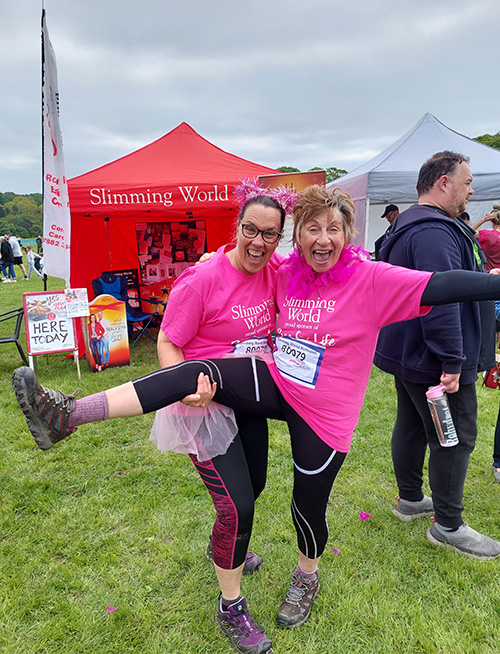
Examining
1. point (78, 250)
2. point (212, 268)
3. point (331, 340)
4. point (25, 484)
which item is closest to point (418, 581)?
point (331, 340)

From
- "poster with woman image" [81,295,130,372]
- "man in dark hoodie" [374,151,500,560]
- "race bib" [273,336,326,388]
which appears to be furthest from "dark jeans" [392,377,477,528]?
"poster with woman image" [81,295,130,372]

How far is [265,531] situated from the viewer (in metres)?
2.38

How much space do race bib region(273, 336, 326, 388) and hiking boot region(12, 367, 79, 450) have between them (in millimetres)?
809

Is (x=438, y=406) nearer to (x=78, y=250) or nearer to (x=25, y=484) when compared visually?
(x=25, y=484)

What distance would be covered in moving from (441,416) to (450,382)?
17 centimetres

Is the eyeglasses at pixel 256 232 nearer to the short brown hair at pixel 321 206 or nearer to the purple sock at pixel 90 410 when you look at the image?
the short brown hair at pixel 321 206

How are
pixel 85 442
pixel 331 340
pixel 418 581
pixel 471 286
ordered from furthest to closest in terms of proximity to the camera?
pixel 85 442 < pixel 418 581 < pixel 331 340 < pixel 471 286

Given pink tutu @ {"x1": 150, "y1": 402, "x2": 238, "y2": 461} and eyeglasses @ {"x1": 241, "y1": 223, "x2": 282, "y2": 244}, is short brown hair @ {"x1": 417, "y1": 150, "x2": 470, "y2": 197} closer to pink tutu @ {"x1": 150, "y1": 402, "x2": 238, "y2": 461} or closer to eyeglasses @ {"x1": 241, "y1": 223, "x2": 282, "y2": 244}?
eyeglasses @ {"x1": 241, "y1": 223, "x2": 282, "y2": 244}

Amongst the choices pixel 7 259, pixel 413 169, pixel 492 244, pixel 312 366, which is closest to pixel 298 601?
pixel 312 366

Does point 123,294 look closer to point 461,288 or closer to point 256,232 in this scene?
point 256,232

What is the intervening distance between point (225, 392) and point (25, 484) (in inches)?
85.0

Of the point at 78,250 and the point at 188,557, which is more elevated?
the point at 78,250

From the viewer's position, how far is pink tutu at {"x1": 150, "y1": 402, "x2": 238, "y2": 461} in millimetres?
1573

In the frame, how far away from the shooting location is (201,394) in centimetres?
146
